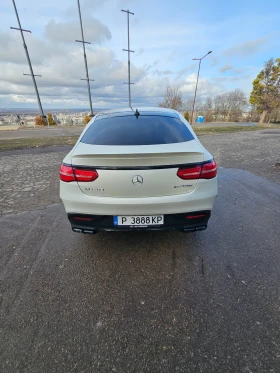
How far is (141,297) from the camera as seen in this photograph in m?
1.88

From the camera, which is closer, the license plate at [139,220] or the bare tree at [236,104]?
the license plate at [139,220]

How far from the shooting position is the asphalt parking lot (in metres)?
1.41

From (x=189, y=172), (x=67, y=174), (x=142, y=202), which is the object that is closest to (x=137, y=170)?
(x=142, y=202)

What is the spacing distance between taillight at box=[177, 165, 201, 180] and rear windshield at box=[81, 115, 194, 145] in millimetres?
476

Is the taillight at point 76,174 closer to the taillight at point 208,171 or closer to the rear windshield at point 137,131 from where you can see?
the rear windshield at point 137,131

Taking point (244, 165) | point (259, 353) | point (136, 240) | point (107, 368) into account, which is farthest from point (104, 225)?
point (244, 165)

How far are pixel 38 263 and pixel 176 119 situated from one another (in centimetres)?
268

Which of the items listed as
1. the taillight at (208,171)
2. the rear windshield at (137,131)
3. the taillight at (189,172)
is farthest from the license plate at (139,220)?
the rear windshield at (137,131)

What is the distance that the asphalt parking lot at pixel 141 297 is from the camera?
1414 mm

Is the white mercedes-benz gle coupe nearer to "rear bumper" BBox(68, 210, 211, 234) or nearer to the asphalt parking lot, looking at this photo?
"rear bumper" BBox(68, 210, 211, 234)

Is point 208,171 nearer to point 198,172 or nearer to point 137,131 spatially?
point 198,172

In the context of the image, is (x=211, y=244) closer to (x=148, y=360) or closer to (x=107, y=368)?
(x=148, y=360)

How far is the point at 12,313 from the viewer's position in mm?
1736

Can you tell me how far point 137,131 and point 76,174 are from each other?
0.99 metres
